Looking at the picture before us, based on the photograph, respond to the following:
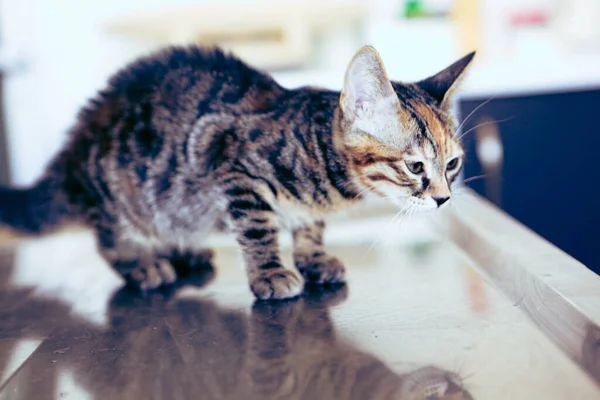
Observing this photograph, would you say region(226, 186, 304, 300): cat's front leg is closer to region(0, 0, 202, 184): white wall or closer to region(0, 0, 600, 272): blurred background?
region(0, 0, 600, 272): blurred background

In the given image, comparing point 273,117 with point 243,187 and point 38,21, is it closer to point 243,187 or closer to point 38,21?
point 243,187

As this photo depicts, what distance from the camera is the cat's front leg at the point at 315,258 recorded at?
924 mm

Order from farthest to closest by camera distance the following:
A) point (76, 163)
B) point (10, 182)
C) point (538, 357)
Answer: point (10, 182) → point (76, 163) → point (538, 357)

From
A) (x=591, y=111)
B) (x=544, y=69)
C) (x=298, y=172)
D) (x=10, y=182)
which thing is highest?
(x=298, y=172)

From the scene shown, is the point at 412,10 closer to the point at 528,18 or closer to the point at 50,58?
the point at 528,18

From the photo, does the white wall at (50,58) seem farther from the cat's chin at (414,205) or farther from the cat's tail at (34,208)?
the cat's chin at (414,205)

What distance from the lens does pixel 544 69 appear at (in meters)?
1.89

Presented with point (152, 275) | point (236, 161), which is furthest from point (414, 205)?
point (152, 275)

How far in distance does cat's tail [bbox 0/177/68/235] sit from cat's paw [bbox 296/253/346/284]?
450 mm

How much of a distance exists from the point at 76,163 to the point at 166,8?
1363 millimetres

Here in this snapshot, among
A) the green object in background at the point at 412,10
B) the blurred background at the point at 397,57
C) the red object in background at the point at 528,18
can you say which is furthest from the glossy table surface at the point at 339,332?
the red object in background at the point at 528,18

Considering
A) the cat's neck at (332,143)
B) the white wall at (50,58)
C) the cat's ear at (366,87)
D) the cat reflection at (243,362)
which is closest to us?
the cat reflection at (243,362)

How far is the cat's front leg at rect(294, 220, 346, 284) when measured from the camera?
36.4 inches

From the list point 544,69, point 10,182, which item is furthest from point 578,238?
point 10,182
